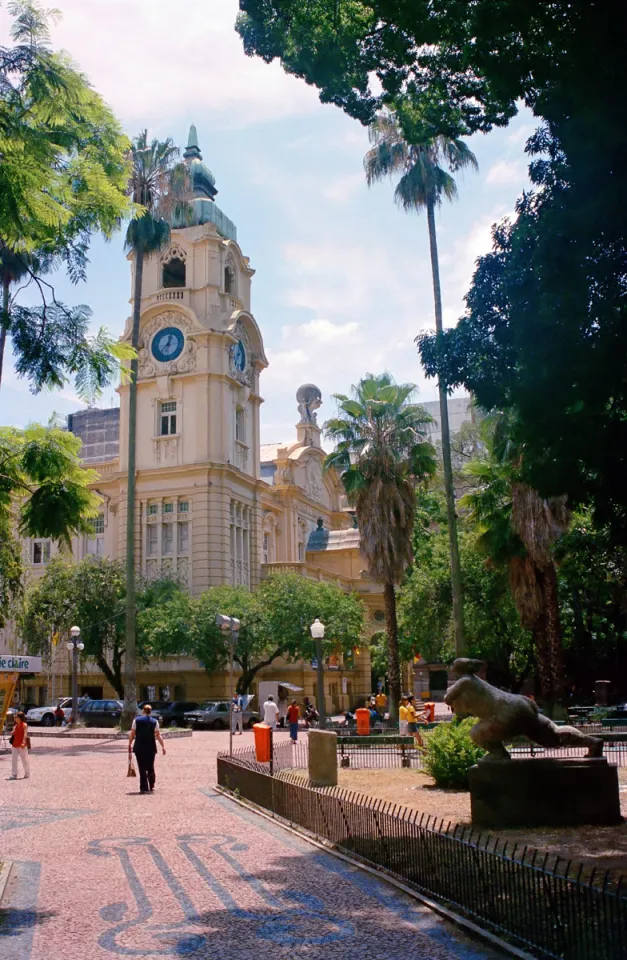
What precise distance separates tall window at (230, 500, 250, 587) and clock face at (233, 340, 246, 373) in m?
7.46

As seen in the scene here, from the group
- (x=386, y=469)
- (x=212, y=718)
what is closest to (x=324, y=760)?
(x=386, y=469)

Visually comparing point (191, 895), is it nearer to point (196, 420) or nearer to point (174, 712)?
point (174, 712)

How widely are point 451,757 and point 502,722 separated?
4422mm

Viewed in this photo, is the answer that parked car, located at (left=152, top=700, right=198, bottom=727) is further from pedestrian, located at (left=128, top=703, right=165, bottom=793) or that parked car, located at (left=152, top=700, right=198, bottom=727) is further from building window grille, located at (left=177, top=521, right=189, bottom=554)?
pedestrian, located at (left=128, top=703, right=165, bottom=793)

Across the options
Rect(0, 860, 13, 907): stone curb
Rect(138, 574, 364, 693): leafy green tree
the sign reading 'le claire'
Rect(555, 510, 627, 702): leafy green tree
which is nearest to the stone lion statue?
Rect(0, 860, 13, 907): stone curb

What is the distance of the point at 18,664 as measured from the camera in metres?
18.4

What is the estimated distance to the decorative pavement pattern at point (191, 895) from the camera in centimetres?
717

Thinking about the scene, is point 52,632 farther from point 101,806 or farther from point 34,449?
point 34,449

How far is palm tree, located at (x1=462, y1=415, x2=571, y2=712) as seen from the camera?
26.0m

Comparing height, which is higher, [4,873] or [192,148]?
[192,148]

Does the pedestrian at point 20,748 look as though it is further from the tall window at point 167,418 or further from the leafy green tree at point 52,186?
the tall window at point 167,418

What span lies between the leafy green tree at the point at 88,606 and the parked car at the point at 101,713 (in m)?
3.30

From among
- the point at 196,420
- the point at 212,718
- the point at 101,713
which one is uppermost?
the point at 196,420

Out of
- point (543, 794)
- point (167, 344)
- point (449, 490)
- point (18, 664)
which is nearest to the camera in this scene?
point (543, 794)
